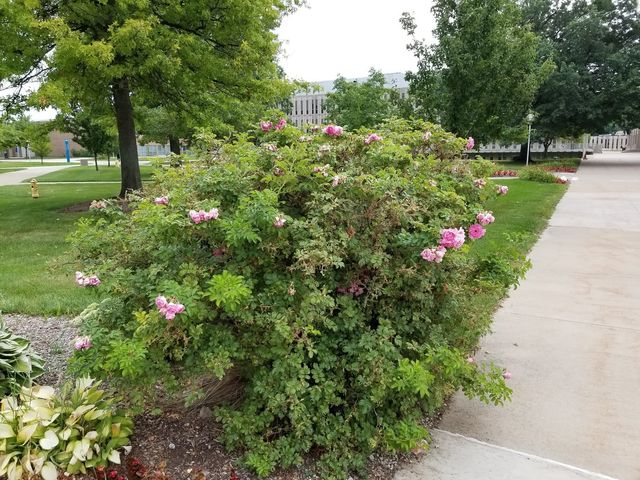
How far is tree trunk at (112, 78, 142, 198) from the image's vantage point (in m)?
11.6

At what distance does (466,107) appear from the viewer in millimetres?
9672

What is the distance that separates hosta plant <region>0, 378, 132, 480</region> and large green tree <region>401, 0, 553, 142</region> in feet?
28.6

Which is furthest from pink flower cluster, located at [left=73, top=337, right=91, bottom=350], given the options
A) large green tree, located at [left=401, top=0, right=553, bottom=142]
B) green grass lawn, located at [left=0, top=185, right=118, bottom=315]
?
large green tree, located at [left=401, top=0, right=553, bottom=142]

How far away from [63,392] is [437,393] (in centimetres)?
200

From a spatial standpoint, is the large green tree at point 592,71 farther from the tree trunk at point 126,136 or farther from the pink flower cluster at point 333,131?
the pink flower cluster at point 333,131

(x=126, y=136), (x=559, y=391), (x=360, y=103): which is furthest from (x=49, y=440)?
(x=360, y=103)

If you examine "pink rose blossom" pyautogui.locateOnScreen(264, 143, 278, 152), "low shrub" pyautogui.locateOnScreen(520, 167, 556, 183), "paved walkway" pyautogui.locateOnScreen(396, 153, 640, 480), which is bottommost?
"paved walkway" pyautogui.locateOnScreen(396, 153, 640, 480)

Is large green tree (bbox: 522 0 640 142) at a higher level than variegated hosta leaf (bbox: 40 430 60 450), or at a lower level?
higher

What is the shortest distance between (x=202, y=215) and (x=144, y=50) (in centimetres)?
793

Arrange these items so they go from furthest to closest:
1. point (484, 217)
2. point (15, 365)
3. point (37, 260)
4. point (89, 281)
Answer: point (37, 260)
point (15, 365)
point (484, 217)
point (89, 281)

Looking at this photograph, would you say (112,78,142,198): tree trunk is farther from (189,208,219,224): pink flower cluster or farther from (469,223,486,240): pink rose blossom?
(469,223,486,240): pink rose blossom

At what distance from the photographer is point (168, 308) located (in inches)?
79.9

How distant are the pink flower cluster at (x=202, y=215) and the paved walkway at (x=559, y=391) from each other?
1.58 m

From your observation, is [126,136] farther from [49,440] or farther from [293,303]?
[293,303]
